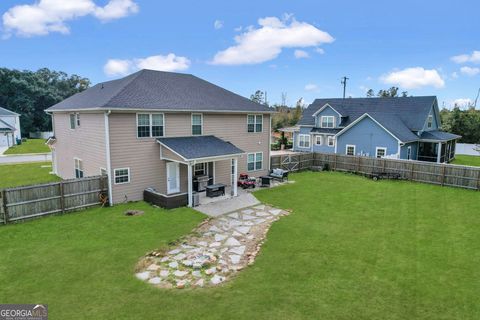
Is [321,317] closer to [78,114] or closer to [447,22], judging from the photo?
[78,114]

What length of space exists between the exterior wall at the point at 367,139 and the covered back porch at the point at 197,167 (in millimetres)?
15359

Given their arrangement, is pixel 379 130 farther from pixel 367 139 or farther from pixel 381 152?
pixel 381 152

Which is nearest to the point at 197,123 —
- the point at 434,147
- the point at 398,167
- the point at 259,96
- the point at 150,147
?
the point at 150,147

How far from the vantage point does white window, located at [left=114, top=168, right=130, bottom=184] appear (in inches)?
596

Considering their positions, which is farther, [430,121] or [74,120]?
[430,121]

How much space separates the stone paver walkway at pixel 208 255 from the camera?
8.41 m

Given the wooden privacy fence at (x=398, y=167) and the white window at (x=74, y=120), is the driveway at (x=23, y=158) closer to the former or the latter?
the white window at (x=74, y=120)

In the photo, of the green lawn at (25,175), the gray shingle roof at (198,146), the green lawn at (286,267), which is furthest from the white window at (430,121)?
the green lawn at (25,175)

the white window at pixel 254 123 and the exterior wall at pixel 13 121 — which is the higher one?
the exterior wall at pixel 13 121

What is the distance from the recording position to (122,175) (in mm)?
15352

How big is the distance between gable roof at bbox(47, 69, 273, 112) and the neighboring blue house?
11.6 m

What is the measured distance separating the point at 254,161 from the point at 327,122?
16619mm

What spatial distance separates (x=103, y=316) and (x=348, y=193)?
1532cm

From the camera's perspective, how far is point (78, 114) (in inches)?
696
